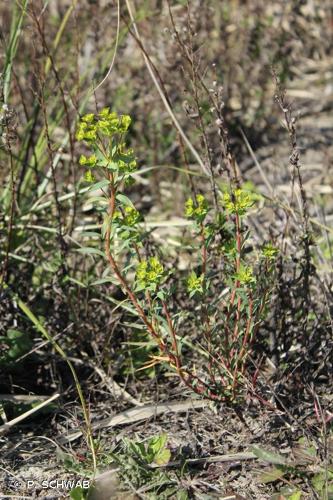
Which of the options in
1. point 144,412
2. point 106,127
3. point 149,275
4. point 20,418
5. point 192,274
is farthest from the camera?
point 144,412

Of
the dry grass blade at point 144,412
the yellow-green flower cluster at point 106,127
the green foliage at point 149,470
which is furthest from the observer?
the dry grass blade at point 144,412

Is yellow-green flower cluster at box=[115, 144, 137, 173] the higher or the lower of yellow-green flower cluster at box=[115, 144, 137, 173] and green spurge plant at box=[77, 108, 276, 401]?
the higher

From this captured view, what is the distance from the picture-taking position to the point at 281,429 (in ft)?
7.82

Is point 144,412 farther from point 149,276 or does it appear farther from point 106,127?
point 106,127

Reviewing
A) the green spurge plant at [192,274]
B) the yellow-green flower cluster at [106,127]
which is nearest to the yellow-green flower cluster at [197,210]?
the green spurge plant at [192,274]

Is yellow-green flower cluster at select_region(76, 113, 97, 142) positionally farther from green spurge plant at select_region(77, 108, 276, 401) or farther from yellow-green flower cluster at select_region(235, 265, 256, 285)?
yellow-green flower cluster at select_region(235, 265, 256, 285)

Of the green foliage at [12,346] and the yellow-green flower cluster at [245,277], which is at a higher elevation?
the yellow-green flower cluster at [245,277]

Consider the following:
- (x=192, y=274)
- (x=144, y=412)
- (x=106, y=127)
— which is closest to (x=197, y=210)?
(x=192, y=274)

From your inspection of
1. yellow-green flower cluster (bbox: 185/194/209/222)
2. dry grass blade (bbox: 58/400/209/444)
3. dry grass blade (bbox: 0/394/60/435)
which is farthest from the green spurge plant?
dry grass blade (bbox: 0/394/60/435)

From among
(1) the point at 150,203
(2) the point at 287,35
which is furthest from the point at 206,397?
(2) the point at 287,35

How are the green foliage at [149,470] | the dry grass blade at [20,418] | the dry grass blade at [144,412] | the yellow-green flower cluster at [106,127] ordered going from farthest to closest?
the dry grass blade at [144,412]
the dry grass blade at [20,418]
the green foliage at [149,470]
the yellow-green flower cluster at [106,127]

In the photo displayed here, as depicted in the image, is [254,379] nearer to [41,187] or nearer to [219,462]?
[219,462]

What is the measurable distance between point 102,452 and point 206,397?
0.36 meters

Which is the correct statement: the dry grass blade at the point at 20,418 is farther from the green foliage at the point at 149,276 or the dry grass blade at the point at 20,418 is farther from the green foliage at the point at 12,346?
the green foliage at the point at 149,276
